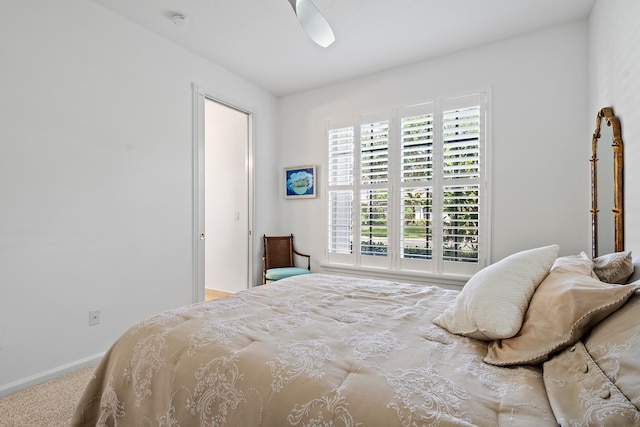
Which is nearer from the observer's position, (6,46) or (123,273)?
(6,46)

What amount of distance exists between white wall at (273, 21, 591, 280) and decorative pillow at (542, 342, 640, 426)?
A: 7.58 ft

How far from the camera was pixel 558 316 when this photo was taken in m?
0.98

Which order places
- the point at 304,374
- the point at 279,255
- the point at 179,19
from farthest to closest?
the point at 279,255 → the point at 179,19 → the point at 304,374

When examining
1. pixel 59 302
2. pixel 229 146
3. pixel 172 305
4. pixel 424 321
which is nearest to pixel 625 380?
pixel 424 321

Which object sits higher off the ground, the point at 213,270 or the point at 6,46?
the point at 6,46

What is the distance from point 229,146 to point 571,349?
4.35 m

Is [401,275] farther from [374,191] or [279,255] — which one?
[279,255]

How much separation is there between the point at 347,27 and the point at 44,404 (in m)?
3.44

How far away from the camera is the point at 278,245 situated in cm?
409

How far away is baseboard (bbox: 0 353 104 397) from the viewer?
6.52 ft

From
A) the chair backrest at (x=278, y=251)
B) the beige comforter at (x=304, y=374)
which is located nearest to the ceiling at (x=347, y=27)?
the chair backrest at (x=278, y=251)

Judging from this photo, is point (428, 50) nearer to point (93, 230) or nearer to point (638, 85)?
point (638, 85)

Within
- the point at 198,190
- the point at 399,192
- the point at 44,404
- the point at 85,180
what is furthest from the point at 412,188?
the point at 44,404

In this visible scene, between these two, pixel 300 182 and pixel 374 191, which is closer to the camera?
pixel 374 191
